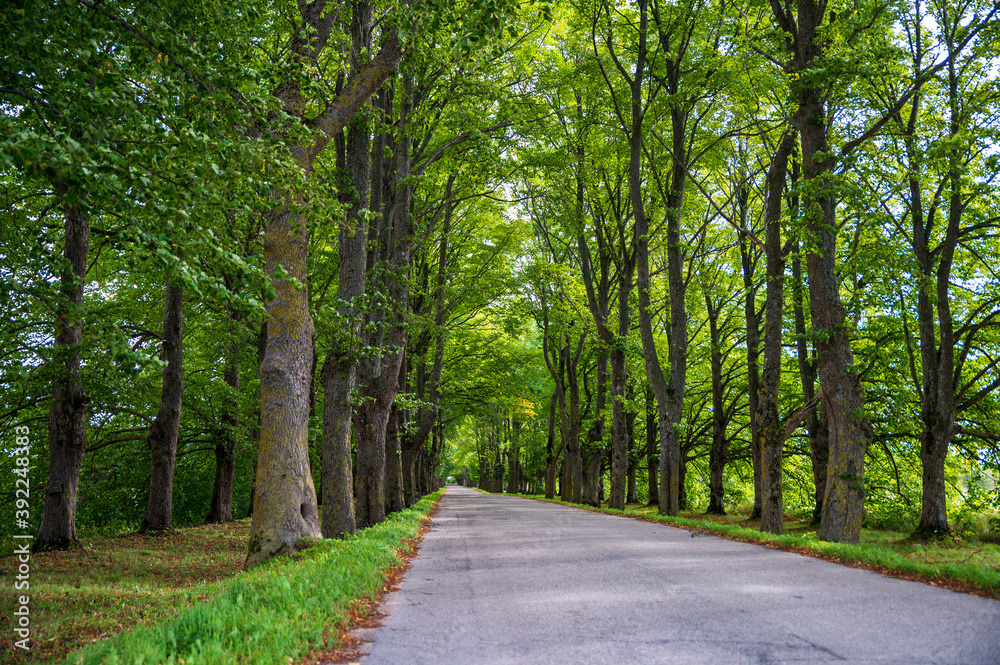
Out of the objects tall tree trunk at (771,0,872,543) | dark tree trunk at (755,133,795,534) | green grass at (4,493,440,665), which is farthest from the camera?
dark tree trunk at (755,133,795,534)

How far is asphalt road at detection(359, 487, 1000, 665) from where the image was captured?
3.82 metres


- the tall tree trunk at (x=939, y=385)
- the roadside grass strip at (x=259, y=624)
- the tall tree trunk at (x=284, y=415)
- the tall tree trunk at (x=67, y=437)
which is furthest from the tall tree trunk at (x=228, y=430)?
the tall tree trunk at (x=939, y=385)

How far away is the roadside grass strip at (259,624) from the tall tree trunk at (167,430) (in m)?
11.3

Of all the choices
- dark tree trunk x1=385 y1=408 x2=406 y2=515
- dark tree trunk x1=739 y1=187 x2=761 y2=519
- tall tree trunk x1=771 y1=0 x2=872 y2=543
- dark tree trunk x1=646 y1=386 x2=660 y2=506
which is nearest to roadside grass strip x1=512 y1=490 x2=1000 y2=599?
tall tree trunk x1=771 y1=0 x2=872 y2=543

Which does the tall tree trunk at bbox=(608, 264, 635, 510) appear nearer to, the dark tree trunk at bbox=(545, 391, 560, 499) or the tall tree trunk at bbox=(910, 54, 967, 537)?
the tall tree trunk at bbox=(910, 54, 967, 537)

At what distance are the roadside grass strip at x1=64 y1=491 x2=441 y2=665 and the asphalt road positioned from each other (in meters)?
0.39

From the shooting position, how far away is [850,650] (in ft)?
12.5

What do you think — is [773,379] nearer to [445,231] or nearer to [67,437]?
[445,231]

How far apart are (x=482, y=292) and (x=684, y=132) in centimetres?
947

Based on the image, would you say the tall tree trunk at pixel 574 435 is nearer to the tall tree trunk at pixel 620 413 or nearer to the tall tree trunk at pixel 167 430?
the tall tree trunk at pixel 620 413

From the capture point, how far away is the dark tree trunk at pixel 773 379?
13.2m

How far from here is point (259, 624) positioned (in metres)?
4.04

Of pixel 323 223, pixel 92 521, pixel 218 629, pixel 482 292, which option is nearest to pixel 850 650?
pixel 218 629

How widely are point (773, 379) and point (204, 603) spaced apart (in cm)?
1218
